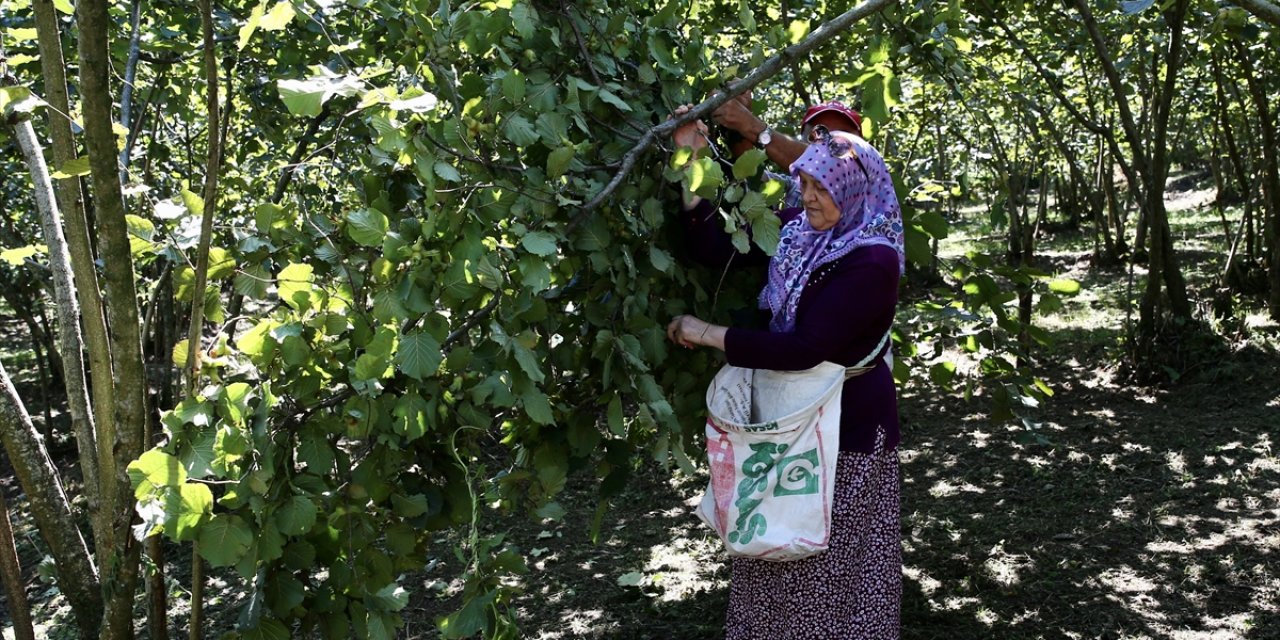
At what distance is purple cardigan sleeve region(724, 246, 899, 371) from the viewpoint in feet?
7.48

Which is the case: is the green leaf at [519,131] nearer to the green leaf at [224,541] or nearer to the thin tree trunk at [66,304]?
the green leaf at [224,541]

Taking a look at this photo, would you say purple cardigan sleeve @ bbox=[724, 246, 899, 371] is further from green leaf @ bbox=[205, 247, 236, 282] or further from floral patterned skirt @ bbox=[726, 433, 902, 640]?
green leaf @ bbox=[205, 247, 236, 282]

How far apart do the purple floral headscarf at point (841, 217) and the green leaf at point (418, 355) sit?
→ 0.92 meters

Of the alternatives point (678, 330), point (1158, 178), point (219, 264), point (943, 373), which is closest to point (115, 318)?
point (219, 264)

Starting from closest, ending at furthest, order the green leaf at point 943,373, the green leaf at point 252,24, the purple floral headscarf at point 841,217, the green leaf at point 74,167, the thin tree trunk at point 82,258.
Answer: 1. the green leaf at point 252,24
2. the green leaf at point 74,167
3. the thin tree trunk at point 82,258
4. the purple floral headscarf at point 841,217
5. the green leaf at point 943,373

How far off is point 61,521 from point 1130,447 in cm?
490

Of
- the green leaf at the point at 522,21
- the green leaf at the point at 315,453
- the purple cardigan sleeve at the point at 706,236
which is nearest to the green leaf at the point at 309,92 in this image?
the green leaf at the point at 522,21

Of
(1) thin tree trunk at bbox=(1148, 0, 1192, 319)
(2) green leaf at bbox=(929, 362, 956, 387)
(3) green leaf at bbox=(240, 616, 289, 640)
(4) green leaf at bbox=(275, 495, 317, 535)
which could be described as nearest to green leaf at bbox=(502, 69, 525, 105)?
(4) green leaf at bbox=(275, 495, 317, 535)

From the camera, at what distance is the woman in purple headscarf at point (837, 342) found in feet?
7.50

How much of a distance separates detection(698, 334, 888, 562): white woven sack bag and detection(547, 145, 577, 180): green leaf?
77cm

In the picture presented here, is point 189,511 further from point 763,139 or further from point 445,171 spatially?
point 763,139

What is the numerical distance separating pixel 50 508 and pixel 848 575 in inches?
71.3

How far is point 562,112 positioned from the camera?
6.49ft

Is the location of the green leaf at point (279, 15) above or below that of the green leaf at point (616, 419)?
above
